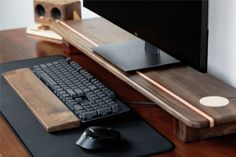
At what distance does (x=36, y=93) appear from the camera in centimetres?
143

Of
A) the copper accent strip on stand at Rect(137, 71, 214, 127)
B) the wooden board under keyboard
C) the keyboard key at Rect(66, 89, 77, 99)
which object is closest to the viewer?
the copper accent strip on stand at Rect(137, 71, 214, 127)

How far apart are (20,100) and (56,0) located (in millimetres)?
671

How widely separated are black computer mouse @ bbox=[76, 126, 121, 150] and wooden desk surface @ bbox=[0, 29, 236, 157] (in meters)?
0.11

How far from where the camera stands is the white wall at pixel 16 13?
2.97 metres

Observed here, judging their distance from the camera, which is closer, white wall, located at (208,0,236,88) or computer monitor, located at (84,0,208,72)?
computer monitor, located at (84,0,208,72)

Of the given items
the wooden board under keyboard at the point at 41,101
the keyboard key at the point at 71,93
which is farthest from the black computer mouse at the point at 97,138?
the keyboard key at the point at 71,93

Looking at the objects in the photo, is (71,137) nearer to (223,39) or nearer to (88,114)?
(88,114)

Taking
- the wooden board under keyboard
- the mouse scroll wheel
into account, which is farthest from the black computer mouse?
the wooden board under keyboard

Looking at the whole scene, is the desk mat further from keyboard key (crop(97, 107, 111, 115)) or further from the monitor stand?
the monitor stand

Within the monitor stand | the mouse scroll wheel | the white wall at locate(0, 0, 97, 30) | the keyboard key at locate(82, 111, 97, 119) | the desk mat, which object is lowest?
the white wall at locate(0, 0, 97, 30)

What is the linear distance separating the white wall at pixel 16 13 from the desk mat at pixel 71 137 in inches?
64.1

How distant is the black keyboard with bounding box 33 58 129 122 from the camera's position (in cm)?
129

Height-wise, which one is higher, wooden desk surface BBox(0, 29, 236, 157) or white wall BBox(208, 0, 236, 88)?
white wall BBox(208, 0, 236, 88)

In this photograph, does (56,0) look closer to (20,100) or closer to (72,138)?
(20,100)
